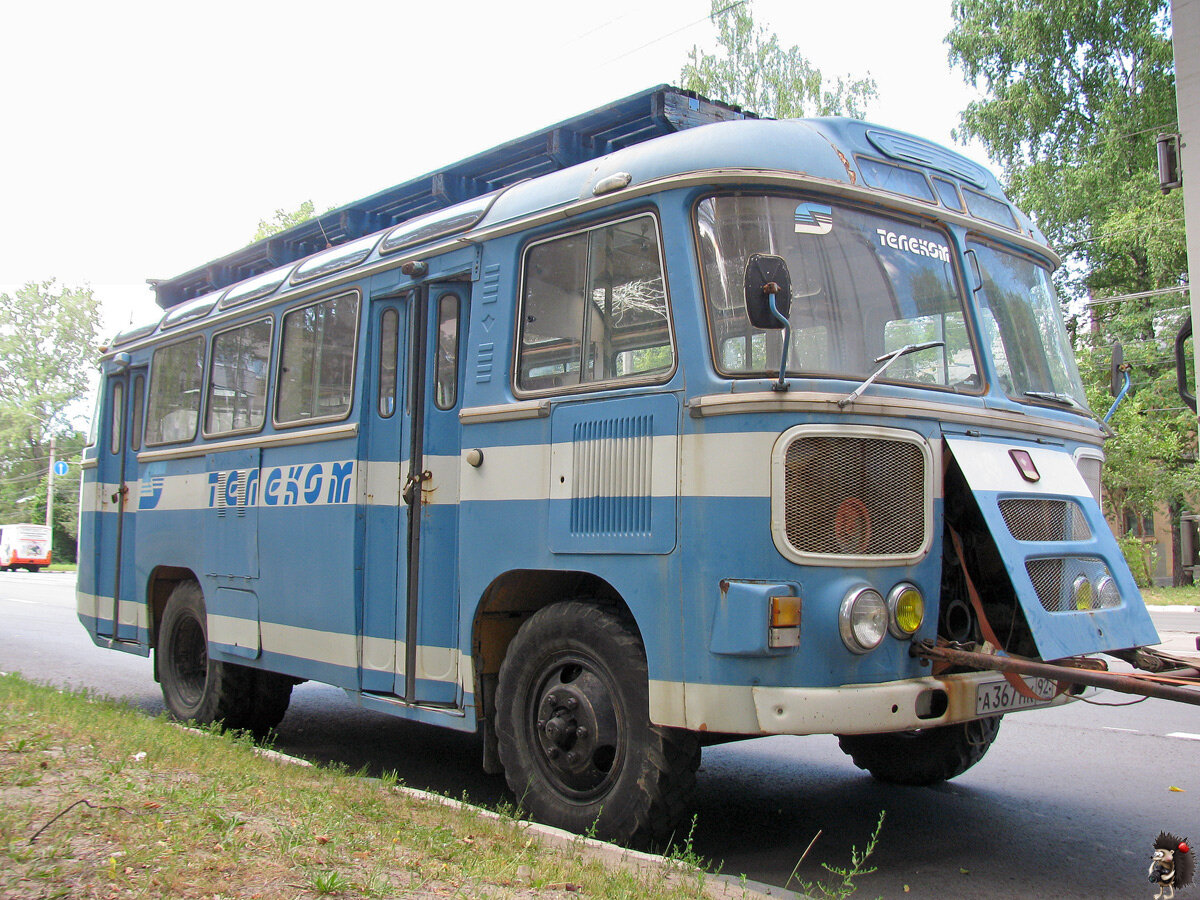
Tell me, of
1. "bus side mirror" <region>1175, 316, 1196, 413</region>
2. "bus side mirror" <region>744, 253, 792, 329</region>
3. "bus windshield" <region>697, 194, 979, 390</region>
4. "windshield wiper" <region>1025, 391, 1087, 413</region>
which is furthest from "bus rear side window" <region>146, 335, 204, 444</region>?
"bus side mirror" <region>1175, 316, 1196, 413</region>

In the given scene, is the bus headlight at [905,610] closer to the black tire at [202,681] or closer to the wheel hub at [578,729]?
the wheel hub at [578,729]

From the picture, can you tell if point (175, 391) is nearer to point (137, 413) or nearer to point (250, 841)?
point (137, 413)

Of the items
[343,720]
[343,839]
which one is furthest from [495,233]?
[343,720]

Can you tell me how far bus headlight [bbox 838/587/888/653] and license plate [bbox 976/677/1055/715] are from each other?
20.8 inches

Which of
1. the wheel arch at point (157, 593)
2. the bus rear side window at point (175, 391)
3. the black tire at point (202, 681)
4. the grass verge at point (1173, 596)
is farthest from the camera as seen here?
the grass verge at point (1173, 596)

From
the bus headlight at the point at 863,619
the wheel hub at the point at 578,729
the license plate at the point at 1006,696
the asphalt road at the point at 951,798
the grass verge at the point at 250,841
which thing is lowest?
the asphalt road at the point at 951,798

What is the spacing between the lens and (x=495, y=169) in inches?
277

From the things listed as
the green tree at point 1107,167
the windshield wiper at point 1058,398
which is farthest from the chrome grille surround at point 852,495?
the green tree at point 1107,167

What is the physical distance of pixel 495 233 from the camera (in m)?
5.73

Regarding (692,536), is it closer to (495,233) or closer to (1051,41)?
(495,233)

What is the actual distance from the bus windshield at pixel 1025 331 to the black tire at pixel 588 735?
7.58ft

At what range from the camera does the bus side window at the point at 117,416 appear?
9.69m

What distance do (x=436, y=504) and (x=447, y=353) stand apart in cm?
85

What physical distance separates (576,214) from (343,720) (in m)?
5.64
